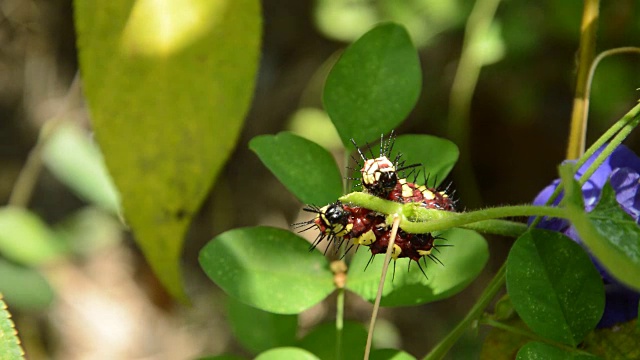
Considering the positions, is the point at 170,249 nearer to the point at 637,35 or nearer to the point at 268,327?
the point at 268,327

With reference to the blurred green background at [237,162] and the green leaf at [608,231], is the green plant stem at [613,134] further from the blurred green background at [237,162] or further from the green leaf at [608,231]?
the blurred green background at [237,162]

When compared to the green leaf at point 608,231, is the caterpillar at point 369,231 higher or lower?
lower

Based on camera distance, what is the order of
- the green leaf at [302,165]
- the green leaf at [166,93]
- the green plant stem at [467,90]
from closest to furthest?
the green leaf at [302,165], the green leaf at [166,93], the green plant stem at [467,90]

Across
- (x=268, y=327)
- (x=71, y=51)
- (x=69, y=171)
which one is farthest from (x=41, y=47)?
(x=268, y=327)

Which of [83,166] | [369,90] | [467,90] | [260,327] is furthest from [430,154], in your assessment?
[83,166]

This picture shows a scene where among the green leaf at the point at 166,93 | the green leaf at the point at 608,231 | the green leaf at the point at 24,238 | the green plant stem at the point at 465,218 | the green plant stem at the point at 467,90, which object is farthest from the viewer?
the green leaf at the point at 24,238

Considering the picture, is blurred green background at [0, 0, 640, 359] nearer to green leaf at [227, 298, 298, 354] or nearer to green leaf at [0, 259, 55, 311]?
green leaf at [0, 259, 55, 311]

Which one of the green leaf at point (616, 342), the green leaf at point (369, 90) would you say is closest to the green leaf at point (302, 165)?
the green leaf at point (369, 90)
